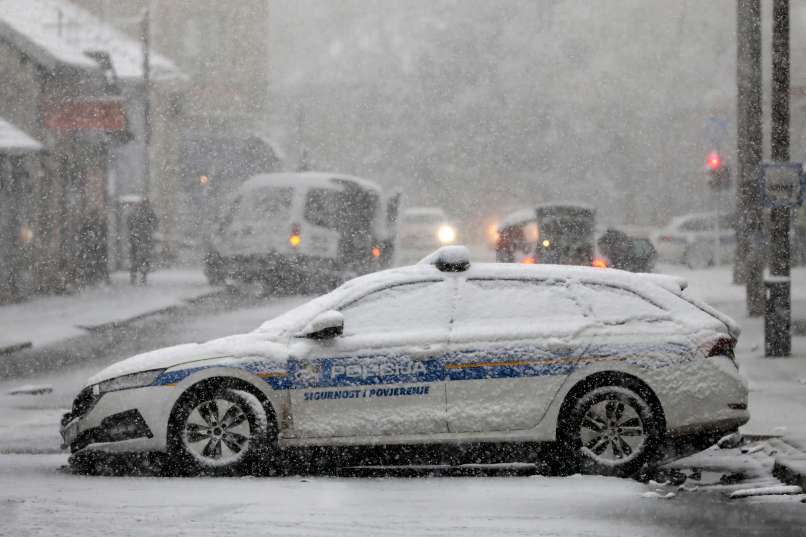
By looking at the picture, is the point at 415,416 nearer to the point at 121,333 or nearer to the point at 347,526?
the point at 347,526

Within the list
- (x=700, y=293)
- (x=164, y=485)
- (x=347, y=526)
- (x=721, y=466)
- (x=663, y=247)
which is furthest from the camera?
(x=663, y=247)

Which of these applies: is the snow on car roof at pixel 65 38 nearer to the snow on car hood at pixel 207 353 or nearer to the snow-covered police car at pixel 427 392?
the snow on car hood at pixel 207 353

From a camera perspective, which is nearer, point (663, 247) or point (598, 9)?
point (663, 247)

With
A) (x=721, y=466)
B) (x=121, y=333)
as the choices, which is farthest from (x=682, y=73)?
(x=721, y=466)

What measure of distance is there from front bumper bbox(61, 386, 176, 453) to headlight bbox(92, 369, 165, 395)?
0.11 feet

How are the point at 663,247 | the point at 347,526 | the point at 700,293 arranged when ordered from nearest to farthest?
the point at 347,526 < the point at 700,293 < the point at 663,247

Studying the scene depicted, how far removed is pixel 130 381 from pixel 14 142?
1839cm

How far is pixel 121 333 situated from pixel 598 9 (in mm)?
53232

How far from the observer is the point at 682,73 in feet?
223

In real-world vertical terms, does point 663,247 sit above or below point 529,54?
below

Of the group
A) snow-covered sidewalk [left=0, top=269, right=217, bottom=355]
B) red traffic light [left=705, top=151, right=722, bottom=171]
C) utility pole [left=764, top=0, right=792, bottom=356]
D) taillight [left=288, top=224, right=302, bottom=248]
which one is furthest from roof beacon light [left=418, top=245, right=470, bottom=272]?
red traffic light [left=705, top=151, right=722, bottom=171]

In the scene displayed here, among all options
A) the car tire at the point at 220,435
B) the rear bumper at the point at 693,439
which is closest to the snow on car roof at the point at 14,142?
the car tire at the point at 220,435

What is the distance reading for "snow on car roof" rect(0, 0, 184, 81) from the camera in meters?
31.8

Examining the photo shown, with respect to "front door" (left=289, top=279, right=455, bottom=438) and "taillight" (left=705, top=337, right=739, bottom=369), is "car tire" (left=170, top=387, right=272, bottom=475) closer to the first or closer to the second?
Answer: "front door" (left=289, top=279, right=455, bottom=438)
